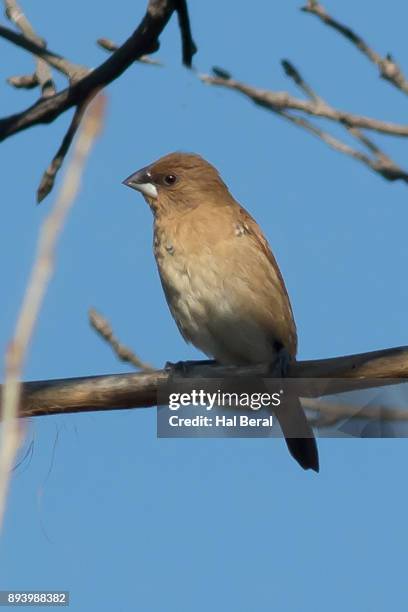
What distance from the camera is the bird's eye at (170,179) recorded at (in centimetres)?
675

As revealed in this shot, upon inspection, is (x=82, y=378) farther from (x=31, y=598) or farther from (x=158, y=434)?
(x=31, y=598)

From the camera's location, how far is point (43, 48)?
10.3 ft

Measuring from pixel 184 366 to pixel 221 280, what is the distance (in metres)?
0.86

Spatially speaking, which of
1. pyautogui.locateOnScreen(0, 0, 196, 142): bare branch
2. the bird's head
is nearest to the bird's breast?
the bird's head

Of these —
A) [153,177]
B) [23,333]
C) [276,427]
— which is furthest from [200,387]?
[23,333]

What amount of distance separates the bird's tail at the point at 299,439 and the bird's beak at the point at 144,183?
174 cm

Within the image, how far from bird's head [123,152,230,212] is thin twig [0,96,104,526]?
5.46 meters

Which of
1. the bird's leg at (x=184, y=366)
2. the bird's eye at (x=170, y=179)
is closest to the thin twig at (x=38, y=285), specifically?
the bird's leg at (x=184, y=366)

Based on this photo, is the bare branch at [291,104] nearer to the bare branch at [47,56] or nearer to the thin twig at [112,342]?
the bare branch at [47,56]

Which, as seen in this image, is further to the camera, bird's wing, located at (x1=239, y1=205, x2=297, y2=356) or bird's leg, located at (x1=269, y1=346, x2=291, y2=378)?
bird's wing, located at (x1=239, y1=205, x2=297, y2=356)

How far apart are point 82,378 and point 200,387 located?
0.94m

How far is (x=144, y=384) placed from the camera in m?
4.29

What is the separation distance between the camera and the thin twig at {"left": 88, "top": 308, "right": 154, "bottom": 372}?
5.07m

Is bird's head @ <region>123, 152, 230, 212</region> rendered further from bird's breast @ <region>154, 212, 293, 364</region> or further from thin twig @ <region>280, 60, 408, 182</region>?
thin twig @ <region>280, 60, 408, 182</region>
